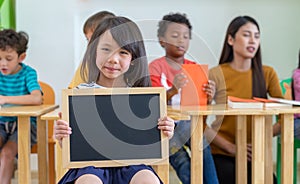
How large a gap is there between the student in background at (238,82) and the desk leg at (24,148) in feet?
2.94

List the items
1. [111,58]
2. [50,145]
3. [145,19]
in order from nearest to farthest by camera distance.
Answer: [111,58]
[50,145]
[145,19]

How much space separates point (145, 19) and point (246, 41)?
0.84m

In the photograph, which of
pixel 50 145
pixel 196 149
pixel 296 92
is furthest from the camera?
pixel 50 145

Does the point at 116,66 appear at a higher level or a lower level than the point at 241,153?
higher

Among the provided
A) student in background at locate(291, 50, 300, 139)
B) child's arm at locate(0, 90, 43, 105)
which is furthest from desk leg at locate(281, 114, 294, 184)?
child's arm at locate(0, 90, 43, 105)

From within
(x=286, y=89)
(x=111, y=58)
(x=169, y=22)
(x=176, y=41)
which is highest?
(x=169, y=22)

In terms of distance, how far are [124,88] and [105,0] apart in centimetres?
163

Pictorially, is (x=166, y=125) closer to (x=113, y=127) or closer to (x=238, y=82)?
(x=113, y=127)

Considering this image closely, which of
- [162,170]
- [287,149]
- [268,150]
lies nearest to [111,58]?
[162,170]

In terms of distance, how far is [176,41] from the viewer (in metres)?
2.33

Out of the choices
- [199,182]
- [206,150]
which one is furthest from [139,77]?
[206,150]

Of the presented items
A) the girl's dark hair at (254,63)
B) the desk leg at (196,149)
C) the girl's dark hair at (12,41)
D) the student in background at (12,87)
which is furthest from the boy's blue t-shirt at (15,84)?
the girl's dark hair at (254,63)

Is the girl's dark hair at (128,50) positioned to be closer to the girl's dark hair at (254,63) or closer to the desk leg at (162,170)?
the desk leg at (162,170)

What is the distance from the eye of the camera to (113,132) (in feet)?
5.23
